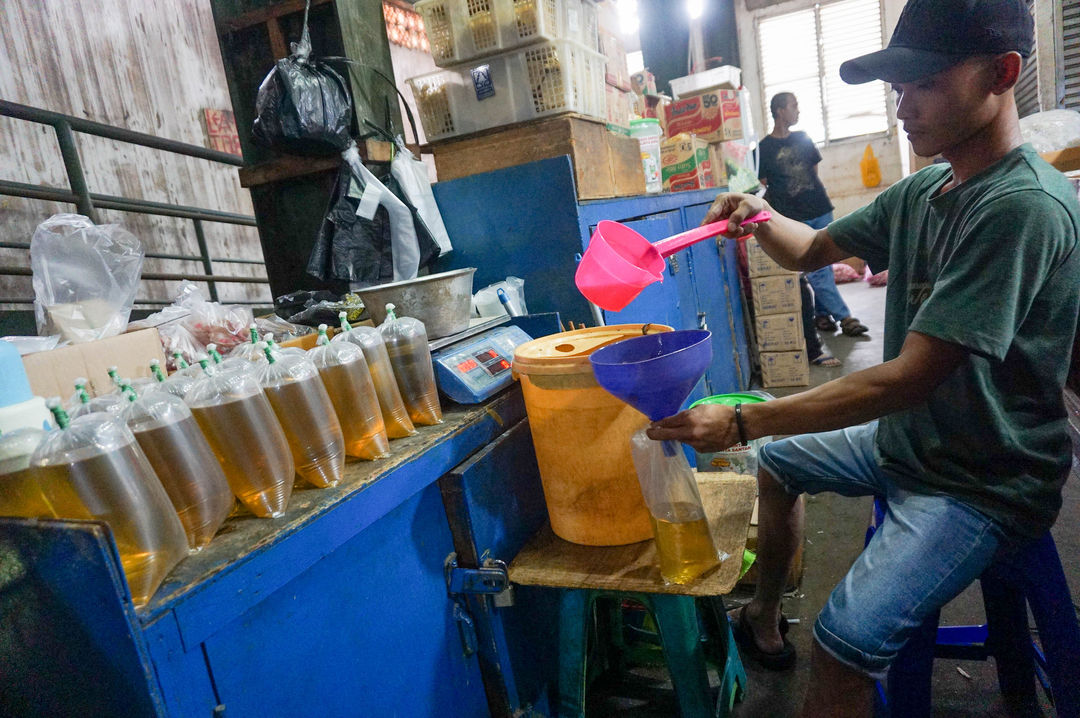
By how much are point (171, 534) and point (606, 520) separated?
902 mm

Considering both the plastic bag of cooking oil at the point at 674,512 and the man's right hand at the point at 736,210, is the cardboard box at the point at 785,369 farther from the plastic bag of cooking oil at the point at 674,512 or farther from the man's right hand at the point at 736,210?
the plastic bag of cooking oil at the point at 674,512

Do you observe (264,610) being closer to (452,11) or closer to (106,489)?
(106,489)

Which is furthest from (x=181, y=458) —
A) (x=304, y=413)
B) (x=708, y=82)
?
(x=708, y=82)

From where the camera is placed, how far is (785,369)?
14.9ft

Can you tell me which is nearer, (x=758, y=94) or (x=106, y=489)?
(x=106, y=489)

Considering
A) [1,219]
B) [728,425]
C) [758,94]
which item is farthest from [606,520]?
[758,94]

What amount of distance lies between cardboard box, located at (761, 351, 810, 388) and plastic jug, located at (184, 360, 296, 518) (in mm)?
4038

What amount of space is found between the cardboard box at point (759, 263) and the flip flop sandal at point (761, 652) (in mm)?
2883

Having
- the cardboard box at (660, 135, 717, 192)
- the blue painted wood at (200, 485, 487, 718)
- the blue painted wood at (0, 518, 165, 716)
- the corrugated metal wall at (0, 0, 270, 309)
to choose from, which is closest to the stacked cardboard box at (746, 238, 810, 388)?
the cardboard box at (660, 135, 717, 192)

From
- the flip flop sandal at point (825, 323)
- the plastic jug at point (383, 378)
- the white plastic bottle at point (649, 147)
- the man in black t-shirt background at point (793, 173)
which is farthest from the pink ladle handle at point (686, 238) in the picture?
the flip flop sandal at point (825, 323)

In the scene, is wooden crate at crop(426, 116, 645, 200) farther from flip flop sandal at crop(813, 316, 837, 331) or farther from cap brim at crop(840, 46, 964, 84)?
flip flop sandal at crop(813, 316, 837, 331)

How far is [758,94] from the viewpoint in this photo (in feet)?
32.7

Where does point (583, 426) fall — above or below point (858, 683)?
above

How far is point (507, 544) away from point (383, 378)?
20.6 inches
